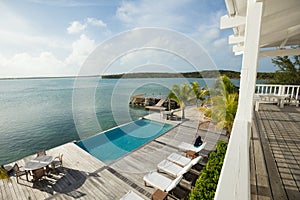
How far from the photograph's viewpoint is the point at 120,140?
25.7 feet

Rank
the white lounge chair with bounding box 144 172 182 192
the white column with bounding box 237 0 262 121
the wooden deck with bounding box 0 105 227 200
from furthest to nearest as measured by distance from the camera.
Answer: the wooden deck with bounding box 0 105 227 200 < the white lounge chair with bounding box 144 172 182 192 < the white column with bounding box 237 0 262 121

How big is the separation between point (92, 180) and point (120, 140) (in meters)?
3.62

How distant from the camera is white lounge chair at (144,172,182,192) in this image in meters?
3.47

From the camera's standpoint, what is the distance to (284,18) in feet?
8.32

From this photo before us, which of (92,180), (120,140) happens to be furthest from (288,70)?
(92,180)

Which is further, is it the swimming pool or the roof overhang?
the swimming pool

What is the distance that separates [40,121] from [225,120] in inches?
688

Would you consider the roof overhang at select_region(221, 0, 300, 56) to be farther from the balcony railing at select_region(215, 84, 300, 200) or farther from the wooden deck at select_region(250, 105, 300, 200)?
the wooden deck at select_region(250, 105, 300, 200)

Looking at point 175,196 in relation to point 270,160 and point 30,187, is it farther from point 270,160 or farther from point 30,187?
point 30,187

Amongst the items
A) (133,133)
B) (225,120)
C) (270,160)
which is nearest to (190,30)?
(225,120)

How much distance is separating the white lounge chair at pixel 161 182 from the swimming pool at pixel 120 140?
2.20m

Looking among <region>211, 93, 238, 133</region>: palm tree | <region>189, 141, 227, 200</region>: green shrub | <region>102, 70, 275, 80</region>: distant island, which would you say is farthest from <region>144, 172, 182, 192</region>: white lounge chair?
<region>102, 70, 275, 80</region>: distant island

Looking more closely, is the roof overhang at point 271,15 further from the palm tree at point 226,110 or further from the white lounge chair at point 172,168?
the white lounge chair at point 172,168

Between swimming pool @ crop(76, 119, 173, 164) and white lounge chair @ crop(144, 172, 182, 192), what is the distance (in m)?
2.20
